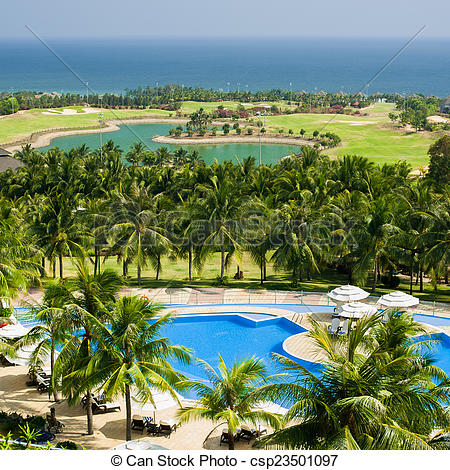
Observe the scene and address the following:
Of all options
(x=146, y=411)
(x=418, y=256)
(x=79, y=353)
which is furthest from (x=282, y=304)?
(x=79, y=353)

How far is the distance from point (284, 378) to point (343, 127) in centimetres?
12103

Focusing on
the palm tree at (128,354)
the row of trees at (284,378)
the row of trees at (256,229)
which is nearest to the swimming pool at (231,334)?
the row of trees at (256,229)

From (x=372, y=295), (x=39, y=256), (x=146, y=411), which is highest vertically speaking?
(x=39, y=256)

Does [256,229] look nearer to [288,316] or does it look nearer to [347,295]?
[288,316]

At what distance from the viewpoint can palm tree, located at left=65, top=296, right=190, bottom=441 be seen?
16.7 m

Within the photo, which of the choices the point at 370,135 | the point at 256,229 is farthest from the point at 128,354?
the point at 370,135

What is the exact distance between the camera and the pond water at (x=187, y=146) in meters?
117

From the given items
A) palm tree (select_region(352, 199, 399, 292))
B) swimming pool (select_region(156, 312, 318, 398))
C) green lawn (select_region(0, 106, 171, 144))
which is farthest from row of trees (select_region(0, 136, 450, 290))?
green lawn (select_region(0, 106, 171, 144))

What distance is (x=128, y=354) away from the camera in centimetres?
1711

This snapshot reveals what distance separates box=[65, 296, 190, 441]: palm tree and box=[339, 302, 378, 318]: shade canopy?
12.5m

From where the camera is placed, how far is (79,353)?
1803cm

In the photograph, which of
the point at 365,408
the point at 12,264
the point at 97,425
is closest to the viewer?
the point at 365,408
